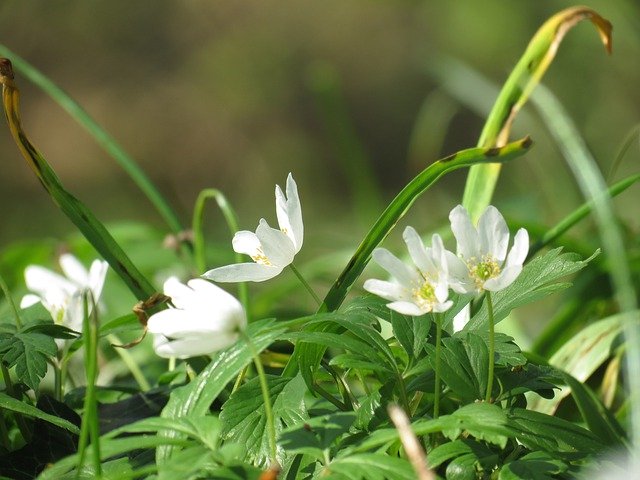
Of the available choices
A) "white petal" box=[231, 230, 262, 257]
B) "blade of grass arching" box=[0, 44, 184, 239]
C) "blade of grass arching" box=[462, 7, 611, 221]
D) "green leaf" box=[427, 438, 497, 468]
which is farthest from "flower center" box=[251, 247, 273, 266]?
"blade of grass arching" box=[0, 44, 184, 239]

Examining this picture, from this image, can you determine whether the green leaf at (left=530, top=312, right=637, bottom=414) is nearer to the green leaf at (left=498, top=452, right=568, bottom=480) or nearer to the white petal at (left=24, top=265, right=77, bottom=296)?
the green leaf at (left=498, top=452, right=568, bottom=480)

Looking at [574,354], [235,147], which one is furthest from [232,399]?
[235,147]

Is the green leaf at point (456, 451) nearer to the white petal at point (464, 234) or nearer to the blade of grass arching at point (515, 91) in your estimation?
the white petal at point (464, 234)

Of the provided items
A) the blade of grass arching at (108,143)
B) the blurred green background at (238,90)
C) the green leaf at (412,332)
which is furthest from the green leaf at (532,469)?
the blurred green background at (238,90)

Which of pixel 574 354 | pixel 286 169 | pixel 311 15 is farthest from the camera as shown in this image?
pixel 311 15

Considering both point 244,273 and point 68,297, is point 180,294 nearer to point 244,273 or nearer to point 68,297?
point 244,273

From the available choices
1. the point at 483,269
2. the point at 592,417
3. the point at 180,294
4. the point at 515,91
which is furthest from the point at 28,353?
the point at 515,91

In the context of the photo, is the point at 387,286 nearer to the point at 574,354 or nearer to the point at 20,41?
the point at 574,354

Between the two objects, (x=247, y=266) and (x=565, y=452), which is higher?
(x=247, y=266)
